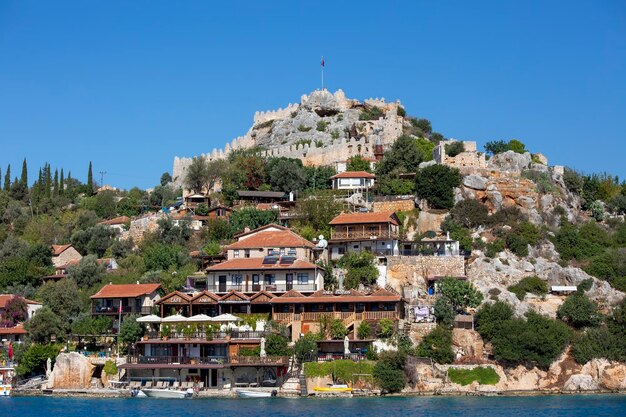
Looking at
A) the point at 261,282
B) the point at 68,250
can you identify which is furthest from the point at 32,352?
the point at 68,250

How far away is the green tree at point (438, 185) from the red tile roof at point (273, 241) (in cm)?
1340

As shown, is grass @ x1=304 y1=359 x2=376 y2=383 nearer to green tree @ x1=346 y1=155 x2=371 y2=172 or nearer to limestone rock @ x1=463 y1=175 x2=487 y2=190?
limestone rock @ x1=463 y1=175 x2=487 y2=190

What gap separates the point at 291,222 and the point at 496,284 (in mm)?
18957

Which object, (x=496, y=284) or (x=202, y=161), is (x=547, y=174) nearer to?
(x=496, y=284)

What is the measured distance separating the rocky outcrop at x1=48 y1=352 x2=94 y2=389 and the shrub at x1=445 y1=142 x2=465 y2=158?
40882mm

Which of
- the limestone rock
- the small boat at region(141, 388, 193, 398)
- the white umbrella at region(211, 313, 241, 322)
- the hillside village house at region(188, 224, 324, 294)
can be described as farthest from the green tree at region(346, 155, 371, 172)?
the small boat at region(141, 388, 193, 398)

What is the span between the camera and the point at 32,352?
60.8 m

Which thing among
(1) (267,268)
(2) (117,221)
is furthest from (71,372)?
(2) (117,221)

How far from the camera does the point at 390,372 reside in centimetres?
5556

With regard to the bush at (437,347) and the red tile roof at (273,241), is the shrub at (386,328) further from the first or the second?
the red tile roof at (273,241)

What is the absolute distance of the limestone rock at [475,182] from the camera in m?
78.2

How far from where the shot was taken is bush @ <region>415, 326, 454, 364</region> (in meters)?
57.6

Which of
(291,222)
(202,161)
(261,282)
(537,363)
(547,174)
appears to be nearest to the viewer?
(537,363)

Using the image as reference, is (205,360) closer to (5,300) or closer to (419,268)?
(419,268)
